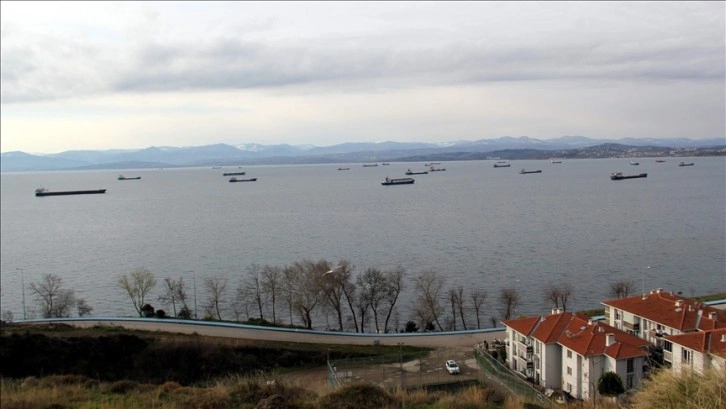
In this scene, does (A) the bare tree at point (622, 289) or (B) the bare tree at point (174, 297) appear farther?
(B) the bare tree at point (174, 297)

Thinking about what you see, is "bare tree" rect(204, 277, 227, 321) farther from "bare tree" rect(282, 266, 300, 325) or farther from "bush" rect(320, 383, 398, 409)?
"bush" rect(320, 383, 398, 409)

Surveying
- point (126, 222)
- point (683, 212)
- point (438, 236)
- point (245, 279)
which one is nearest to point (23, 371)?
point (245, 279)

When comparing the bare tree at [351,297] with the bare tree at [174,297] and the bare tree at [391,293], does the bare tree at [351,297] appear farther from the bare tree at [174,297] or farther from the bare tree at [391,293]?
the bare tree at [174,297]

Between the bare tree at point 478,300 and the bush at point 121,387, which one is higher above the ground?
the bush at point 121,387

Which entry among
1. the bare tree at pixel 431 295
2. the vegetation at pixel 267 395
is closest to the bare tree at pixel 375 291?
the bare tree at pixel 431 295

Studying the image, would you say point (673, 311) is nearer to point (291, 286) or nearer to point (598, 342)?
point (598, 342)

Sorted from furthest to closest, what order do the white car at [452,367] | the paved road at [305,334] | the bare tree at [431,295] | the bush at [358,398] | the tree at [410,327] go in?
the bare tree at [431,295] < the tree at [410,327] < the paved road at [305,334] < the white car at [452,367] < the bush at [358,398]

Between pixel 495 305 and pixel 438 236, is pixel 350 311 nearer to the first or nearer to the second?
pixel 495 305
